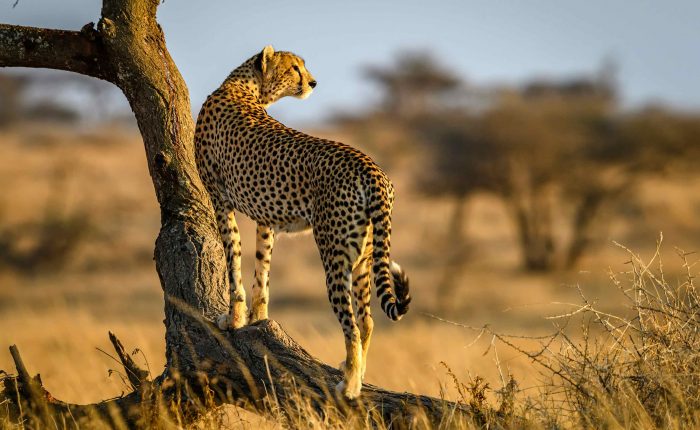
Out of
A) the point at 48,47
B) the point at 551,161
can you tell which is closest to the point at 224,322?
the point at 48,47

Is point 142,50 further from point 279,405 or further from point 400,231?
point 400,231

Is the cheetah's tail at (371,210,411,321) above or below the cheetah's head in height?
below

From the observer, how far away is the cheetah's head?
5.71 m

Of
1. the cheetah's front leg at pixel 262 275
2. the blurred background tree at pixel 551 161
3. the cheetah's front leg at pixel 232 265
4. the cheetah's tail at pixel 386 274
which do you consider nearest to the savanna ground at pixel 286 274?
the blurred background tree at pixel 551 161

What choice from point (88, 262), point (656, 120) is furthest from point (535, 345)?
point (656, 120)

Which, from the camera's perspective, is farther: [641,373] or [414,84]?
[414,84]

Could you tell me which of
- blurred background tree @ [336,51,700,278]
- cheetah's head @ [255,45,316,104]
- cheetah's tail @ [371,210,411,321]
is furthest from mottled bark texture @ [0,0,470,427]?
blurred background tree @ [336,51,700,278]

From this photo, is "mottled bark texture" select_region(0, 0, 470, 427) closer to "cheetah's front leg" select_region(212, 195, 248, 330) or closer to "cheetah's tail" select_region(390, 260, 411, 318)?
"cheetah's front leg" select_region(212, 195, 248, 330)

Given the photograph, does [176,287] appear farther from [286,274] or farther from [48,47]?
[286,274]

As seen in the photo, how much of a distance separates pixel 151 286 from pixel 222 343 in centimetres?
1212

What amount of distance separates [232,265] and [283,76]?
4.01 feet

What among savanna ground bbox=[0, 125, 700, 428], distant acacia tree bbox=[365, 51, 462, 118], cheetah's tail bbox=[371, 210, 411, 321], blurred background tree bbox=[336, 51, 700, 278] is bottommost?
cheetah's tail bbox=[371, 210, 411, 321]

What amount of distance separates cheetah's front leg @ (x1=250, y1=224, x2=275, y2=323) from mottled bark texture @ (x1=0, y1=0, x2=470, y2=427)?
19cm

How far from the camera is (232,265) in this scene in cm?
516
